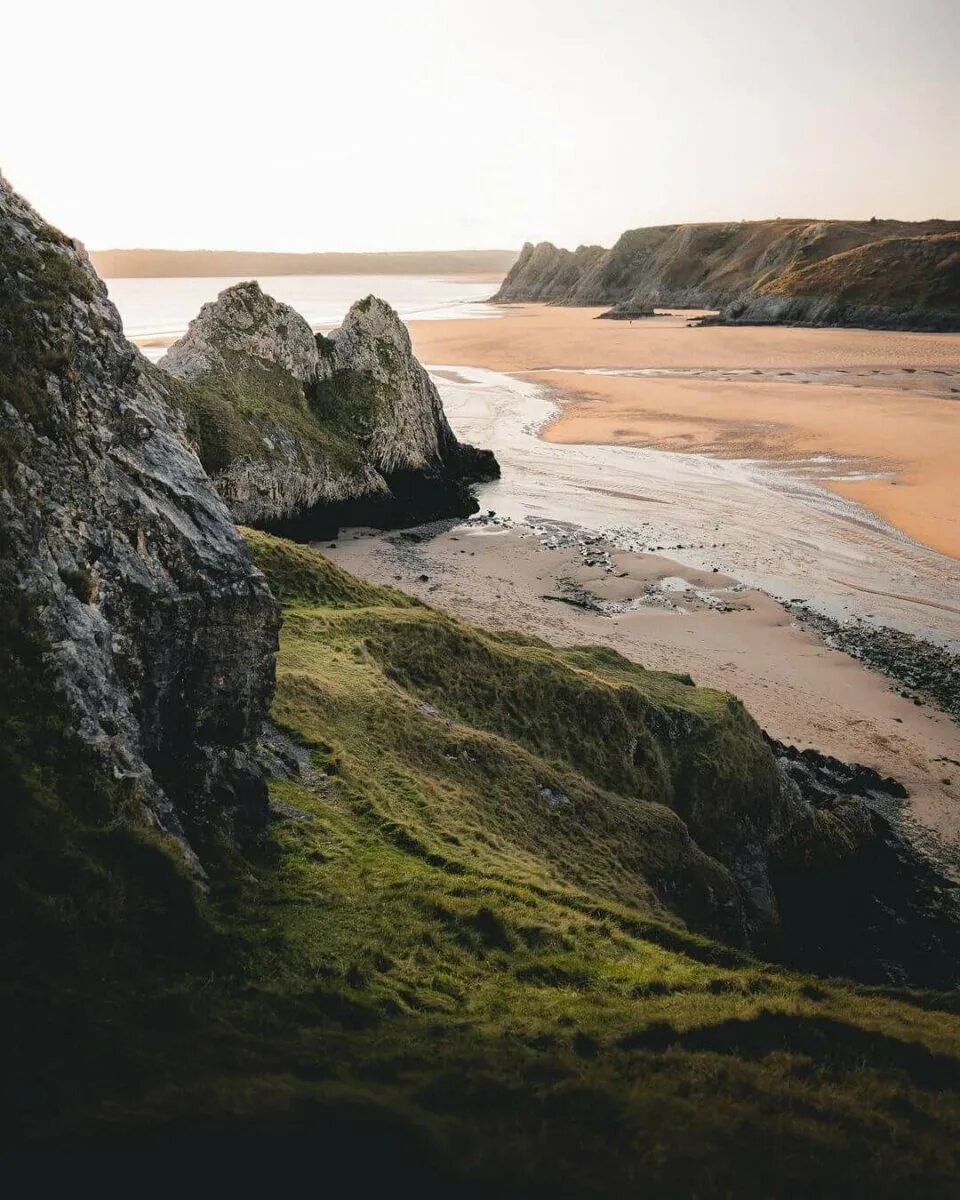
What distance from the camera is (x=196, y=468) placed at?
45.3ft

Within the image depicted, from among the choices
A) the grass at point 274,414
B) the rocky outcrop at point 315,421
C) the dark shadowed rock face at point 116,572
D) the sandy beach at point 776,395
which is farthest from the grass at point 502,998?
the sandy beach at point 776,395

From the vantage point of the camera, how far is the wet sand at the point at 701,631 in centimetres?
2509

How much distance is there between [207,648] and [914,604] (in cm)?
2979

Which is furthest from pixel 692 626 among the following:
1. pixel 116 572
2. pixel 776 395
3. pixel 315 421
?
pixel 776 395

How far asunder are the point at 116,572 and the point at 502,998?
24.1ft

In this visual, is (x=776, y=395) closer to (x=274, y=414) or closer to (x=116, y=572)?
(x=274, y=414)

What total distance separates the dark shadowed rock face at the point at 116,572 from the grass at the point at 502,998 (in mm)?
1772

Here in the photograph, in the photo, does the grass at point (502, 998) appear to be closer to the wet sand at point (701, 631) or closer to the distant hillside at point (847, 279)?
the wet sand at point (701, 631)

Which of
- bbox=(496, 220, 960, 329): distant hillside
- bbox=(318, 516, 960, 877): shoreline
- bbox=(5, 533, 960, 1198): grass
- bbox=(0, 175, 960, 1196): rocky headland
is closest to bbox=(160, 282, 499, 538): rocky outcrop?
bbox=(318, 516, 960, 877): shoreline

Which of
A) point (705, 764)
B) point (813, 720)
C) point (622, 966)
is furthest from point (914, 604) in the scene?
point (622, 966)

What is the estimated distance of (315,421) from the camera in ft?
151

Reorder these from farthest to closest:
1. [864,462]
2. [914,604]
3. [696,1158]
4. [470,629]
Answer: [864,462] < [914,604] < [470,629] < [696,1158]

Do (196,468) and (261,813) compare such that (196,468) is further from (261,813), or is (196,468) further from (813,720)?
(813,720)

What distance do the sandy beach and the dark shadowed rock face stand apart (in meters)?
35.7
